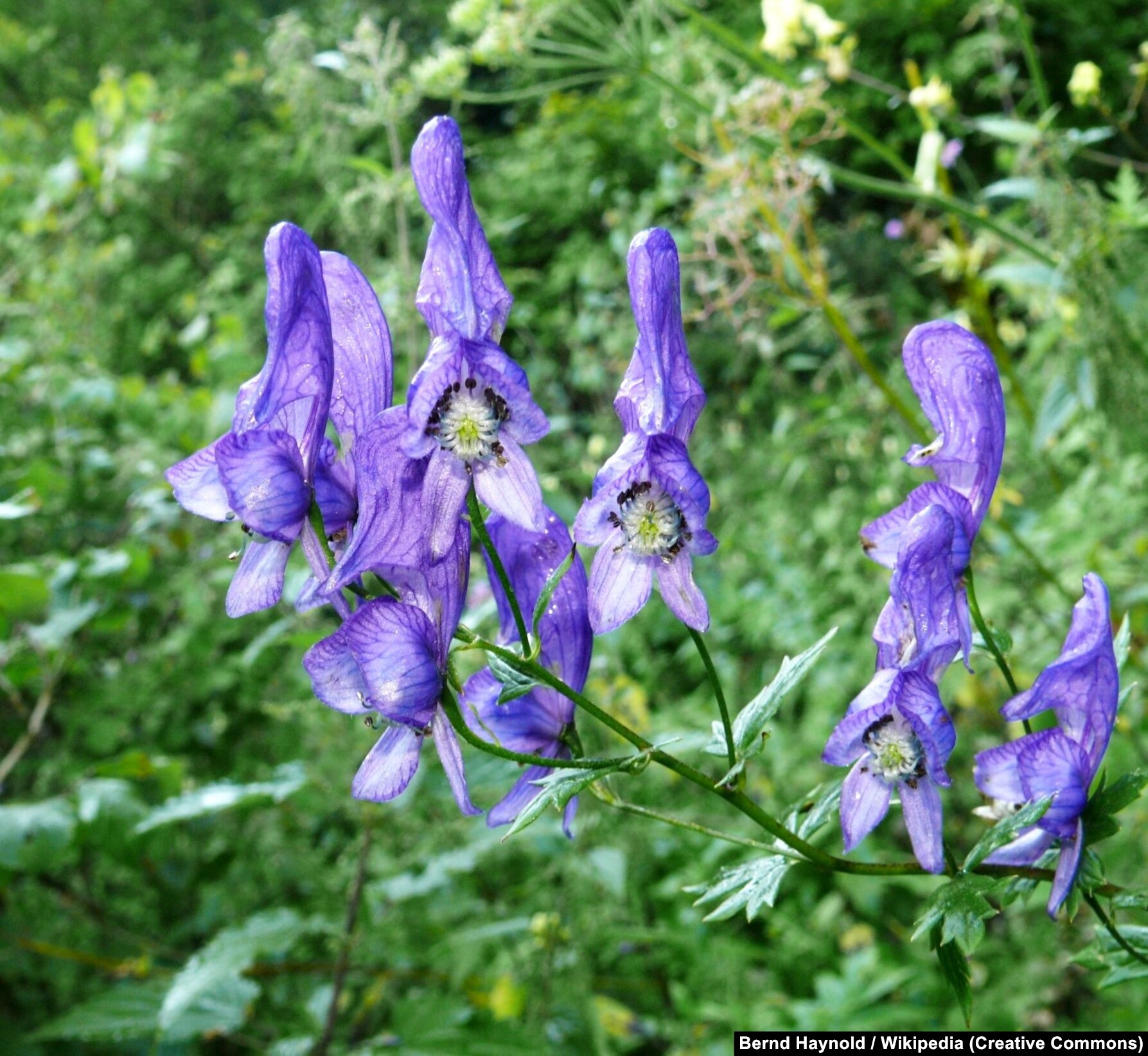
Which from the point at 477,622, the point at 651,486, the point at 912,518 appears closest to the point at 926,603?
the point at 912,518

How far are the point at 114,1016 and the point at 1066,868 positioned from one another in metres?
1.06

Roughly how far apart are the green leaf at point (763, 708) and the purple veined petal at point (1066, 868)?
0.15m

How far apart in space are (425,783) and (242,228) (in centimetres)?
489

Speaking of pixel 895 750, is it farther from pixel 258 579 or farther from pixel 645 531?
pixel 258 579

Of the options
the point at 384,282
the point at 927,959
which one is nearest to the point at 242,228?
the point at 384,282

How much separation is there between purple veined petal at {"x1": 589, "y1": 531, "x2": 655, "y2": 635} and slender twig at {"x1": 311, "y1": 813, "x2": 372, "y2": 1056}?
0.83 meters

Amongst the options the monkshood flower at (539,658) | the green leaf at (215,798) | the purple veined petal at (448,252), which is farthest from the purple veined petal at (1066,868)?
the green leaf at (215,798)

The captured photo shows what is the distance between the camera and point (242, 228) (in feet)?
18.4

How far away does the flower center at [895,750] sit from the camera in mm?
586

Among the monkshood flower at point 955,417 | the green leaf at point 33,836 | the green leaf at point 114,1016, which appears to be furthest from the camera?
the green leaf at point 114,1016

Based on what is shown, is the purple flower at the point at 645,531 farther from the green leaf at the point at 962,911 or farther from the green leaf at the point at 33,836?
the green leaf at the point at 33,836

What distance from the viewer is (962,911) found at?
1.76 feet

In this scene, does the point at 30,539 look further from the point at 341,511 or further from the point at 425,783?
the point at 341,511

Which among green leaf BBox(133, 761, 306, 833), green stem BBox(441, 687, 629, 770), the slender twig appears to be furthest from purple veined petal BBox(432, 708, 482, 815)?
the slender twig
